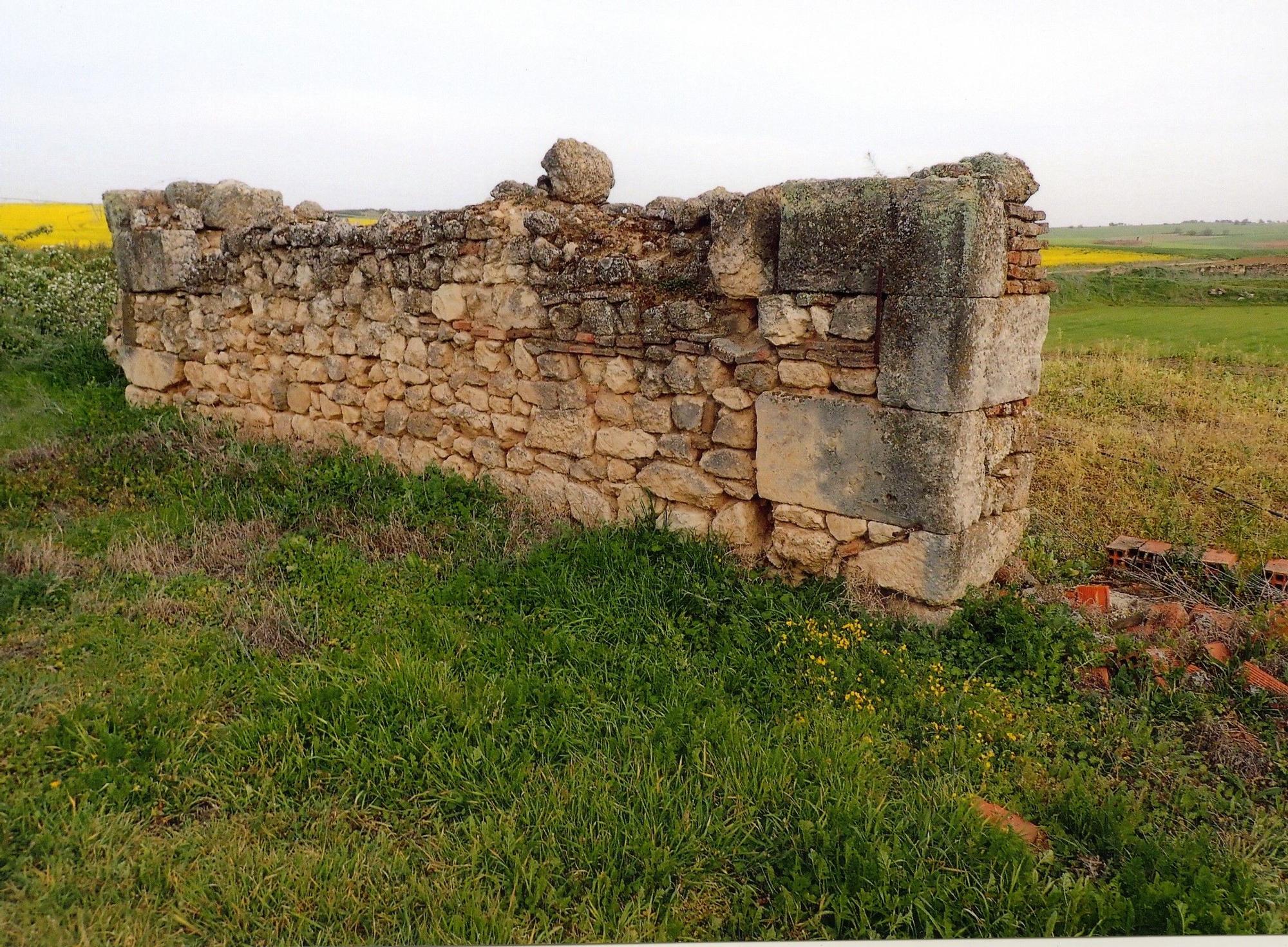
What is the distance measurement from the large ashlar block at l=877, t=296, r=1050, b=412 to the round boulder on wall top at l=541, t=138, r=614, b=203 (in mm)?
2372

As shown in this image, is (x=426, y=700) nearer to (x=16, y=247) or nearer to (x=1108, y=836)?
(x=1108, y=836)

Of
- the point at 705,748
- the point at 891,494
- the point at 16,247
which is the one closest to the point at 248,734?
the point at 705,748

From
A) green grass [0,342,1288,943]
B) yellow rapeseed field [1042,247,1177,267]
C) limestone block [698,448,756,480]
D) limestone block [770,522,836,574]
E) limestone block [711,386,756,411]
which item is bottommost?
green grass [0,342,1288,943]

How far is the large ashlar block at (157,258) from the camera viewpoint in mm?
7129

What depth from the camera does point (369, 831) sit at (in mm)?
2727

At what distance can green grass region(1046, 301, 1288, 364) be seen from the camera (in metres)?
10.7

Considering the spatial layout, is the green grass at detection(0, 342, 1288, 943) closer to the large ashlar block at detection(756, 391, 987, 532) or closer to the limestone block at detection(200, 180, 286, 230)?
the large ashlar block at detection(756, 391, 987, 532)

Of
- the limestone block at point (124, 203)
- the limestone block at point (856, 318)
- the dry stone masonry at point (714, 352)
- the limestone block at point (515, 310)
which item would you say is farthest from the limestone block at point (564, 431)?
the limestone block at point (124, 203)

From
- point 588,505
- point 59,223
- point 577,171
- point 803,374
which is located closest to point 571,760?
point 803,374

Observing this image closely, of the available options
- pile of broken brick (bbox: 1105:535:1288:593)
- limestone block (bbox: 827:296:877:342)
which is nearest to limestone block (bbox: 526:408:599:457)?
limestone block (bbox: 827:296:877:342)

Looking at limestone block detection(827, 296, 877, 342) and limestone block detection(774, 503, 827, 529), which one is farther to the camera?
limestone block detection(774, 503, 827, 529)

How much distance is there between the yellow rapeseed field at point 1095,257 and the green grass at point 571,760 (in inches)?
743

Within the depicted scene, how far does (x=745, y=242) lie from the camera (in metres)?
4.09

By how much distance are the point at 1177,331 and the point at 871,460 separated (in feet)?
36.5
